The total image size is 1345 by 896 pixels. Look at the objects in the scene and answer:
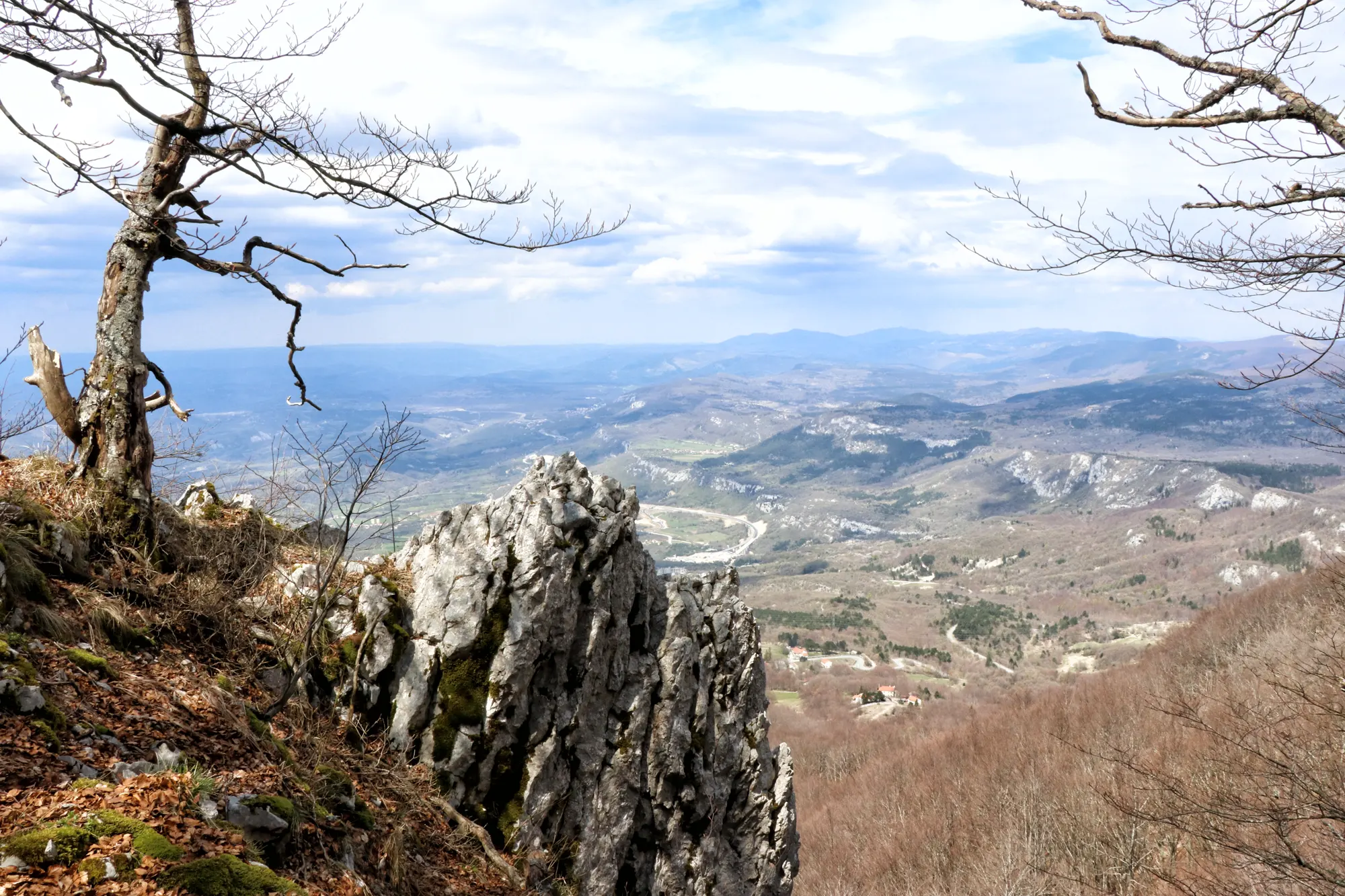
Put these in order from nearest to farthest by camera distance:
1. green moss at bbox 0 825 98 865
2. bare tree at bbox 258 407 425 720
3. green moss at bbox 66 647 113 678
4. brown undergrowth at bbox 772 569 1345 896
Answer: green moss at bbox 0 825 98 865
green moss at bbox 66 647 113 678
bare tree at bbox 258 407 425 720
brown undergrowth at bbox 772 569 1345 896

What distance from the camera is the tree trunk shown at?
9844mm

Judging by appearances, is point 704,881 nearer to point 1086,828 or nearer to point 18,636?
point 18,636

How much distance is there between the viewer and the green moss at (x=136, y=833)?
17.7 ft

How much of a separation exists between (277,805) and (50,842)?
2020mm

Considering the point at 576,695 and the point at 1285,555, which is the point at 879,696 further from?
the point at 1285,555

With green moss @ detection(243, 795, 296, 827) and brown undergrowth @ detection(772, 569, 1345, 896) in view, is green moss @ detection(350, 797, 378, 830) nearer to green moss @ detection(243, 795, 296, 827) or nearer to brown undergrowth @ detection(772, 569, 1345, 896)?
green moss @ detection(243, 795, 296, 827)

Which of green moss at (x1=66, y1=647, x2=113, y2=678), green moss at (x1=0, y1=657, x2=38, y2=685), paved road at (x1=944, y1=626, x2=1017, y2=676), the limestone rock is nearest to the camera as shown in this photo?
green moss at (x1=0, y1=657, x2=38, y2=685)

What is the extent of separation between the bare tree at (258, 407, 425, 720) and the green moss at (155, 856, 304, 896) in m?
2.54

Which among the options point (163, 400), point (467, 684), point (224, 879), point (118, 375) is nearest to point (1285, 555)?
point (467, 684)

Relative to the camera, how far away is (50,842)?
5121 mm

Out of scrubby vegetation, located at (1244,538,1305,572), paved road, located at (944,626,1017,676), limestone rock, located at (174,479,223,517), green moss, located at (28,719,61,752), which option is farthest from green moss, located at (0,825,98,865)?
scrubby vegetation, located at (1244,538,1305,572)

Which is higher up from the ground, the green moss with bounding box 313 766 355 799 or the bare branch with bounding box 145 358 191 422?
the bare branch with bounding box 145 358 191 422

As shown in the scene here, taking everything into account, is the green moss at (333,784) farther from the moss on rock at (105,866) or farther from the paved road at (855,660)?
the paved road at (855,660)

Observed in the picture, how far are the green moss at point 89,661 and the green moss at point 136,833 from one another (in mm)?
2724
